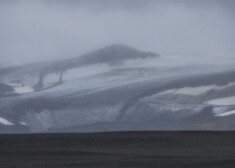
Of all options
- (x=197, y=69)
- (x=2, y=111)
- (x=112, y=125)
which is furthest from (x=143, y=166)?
(x=197, y=69)

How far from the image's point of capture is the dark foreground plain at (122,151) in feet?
76.8

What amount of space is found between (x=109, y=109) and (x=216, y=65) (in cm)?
773

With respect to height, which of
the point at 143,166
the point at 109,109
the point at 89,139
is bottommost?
the point at 143,166

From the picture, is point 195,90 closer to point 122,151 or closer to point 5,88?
point 5,88

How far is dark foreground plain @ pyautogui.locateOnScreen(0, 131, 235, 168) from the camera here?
23398 mm

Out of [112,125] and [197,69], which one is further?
[197,69]

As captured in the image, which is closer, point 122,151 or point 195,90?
point 122,151

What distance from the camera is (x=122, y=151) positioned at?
2781 cm

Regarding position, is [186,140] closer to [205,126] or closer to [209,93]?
[205,126]

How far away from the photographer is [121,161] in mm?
24094

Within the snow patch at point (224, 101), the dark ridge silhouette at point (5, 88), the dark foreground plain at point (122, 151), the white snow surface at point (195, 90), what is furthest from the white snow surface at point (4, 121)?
the snow patch at point (224, 101)

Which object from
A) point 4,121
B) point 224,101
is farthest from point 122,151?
point 224,101

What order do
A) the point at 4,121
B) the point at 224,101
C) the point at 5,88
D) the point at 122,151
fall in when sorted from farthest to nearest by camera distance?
the point at 5,88
the point at 224,101
the point at 4,121
the point at 122,151

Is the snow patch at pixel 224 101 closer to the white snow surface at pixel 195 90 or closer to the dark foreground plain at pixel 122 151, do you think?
the white snow surface at pixel 195 90
